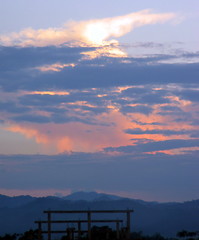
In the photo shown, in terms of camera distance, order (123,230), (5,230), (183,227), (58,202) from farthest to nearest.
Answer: (58,202) → (5,230) → (183,227) → (123,230)

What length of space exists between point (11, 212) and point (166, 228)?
6110cm

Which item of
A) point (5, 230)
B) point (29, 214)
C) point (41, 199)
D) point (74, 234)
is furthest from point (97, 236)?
point (41, 199)

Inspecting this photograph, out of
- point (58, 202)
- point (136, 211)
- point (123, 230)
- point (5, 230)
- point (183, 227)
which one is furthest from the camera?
point (58, 202)

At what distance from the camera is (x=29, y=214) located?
173125mm

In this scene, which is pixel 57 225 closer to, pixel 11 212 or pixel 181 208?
pixel 11 212

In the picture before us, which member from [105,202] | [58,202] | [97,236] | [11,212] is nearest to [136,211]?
[105,202]

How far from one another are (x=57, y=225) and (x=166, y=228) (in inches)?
1981

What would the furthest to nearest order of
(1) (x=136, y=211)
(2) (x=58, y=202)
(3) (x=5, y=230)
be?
(2) (x=58, y=202)
(1) (x=136, y=211)
(3) (x=5, y=230)

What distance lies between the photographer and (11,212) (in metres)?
186

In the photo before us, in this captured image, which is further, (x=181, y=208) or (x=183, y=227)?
(x=181, y=208)

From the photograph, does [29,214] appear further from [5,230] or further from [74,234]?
[74,234]

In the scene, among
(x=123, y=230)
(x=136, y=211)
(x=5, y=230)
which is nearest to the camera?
(x=123, y=230)

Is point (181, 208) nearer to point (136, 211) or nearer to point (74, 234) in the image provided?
point (136, 211)

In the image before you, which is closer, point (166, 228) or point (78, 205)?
point (166, 228)
